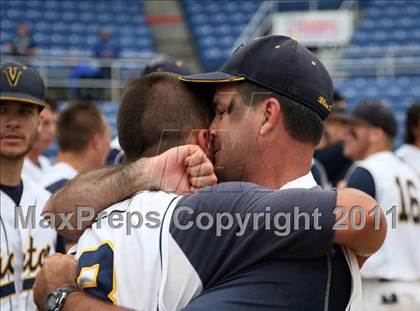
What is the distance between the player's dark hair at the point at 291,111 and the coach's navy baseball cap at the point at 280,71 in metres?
0.01

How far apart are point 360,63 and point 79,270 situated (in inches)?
545

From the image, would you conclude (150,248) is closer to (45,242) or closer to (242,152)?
(242,152)

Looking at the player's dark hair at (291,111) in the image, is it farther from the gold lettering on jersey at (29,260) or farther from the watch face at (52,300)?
the gold lettering on jersey at (29,260)

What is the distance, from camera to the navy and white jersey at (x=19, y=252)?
338cm

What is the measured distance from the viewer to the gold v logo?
3.60m

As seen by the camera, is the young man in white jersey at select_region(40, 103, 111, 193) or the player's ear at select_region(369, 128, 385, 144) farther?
the player's ear at select_region(369, 128, 385, 144)

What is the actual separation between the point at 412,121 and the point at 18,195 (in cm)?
340

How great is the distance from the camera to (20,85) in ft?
11.9

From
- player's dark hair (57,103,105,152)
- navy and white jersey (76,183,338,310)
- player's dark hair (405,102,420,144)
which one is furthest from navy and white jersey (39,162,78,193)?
navy and white jersey (76,183,338,310)

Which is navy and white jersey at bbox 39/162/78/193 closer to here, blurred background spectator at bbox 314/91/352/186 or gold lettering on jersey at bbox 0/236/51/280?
gold lettering on jersey at bbox 0/236/51/280

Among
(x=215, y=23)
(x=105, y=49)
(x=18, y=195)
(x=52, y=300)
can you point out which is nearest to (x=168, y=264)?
(x=52, y=300)

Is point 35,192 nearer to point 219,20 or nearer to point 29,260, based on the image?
point 29,260

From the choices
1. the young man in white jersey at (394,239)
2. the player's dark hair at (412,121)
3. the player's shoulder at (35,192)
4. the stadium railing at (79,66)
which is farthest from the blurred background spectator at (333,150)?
the stadium railing at (79,66)

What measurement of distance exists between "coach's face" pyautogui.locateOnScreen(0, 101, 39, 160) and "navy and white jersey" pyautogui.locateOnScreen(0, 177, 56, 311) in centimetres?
20
